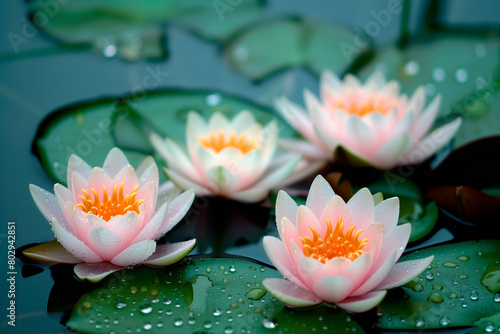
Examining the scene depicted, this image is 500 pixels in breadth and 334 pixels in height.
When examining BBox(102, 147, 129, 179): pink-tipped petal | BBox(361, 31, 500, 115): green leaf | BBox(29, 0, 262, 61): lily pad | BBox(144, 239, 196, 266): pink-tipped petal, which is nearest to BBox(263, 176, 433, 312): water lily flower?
BBox(144, 239, 196, 266): pink-tipped petal

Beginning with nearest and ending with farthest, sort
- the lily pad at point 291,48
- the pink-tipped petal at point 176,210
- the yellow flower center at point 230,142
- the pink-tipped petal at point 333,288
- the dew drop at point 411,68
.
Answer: the pink-tipped petal at point 333,288 < the pink-tipped petal at point 176,210 < the yellow flower center at point 230,142 < the dew drop at point 411,68 < the lily pad at point 291,48

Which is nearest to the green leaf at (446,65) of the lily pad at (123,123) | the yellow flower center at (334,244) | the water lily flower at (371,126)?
the water lily flower at (371,126)

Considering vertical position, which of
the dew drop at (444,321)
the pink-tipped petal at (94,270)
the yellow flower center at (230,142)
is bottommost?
the dew drop at (444,321)

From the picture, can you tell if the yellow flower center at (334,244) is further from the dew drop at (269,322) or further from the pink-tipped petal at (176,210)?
the pink-tipped petal at (176,210)

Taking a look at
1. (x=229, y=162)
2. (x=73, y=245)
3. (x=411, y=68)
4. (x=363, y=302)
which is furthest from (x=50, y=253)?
(x=411, y=68)

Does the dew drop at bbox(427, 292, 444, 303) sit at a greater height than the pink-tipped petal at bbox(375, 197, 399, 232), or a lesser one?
lesser

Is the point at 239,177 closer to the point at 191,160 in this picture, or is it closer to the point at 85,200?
the point at 191,160

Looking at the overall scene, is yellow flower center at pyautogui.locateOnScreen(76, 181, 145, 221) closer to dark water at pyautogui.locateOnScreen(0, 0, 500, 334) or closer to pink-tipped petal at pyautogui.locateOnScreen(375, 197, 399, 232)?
dark water at pyautogui.locateOnScreen(0, 0, 500, 334)

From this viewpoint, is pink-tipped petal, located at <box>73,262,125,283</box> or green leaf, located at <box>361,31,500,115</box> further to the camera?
green leaf, located at <box>361,31,500,115</box>

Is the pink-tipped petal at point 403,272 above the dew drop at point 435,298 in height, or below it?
above
